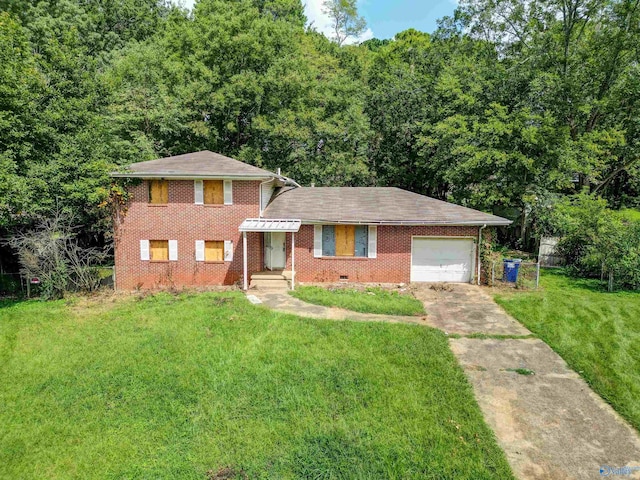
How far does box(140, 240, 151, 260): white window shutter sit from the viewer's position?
50.8 ft

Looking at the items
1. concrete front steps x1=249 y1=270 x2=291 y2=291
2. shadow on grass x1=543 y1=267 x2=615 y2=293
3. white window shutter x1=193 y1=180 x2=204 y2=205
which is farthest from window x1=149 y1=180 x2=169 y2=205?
shadow on grass x1=543 y1=267 x2=615 y2=293

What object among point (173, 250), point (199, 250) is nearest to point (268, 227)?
point (199, 250)

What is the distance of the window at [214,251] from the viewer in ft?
50.6

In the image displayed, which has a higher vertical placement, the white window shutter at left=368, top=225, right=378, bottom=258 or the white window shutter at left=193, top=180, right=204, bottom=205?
the white window shutter at left=193, top=180, right=204, bottom=205

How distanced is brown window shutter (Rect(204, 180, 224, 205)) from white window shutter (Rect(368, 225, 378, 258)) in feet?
19.9

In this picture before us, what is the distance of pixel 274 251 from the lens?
54.3 ft

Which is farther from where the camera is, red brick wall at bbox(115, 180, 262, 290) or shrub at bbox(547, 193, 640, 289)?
red brick wall at bbox(115, 180, 262, 290)

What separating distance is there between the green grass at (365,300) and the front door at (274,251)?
221cm

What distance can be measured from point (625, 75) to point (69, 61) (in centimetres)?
2715

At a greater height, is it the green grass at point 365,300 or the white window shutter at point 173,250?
the white window shutter at point 173,250

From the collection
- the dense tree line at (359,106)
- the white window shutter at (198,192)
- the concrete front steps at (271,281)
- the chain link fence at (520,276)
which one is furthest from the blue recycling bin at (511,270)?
the white window shutter at (198,192)

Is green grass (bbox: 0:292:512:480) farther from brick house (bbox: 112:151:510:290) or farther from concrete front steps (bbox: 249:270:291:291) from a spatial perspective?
brick house (bbox: 112:151:510:290)

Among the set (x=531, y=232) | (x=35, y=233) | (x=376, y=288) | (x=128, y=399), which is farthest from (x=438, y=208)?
(x=35, y=233)

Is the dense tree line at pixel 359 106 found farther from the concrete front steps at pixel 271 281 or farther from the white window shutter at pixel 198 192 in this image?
the concrete front steps at pixel 271 281
